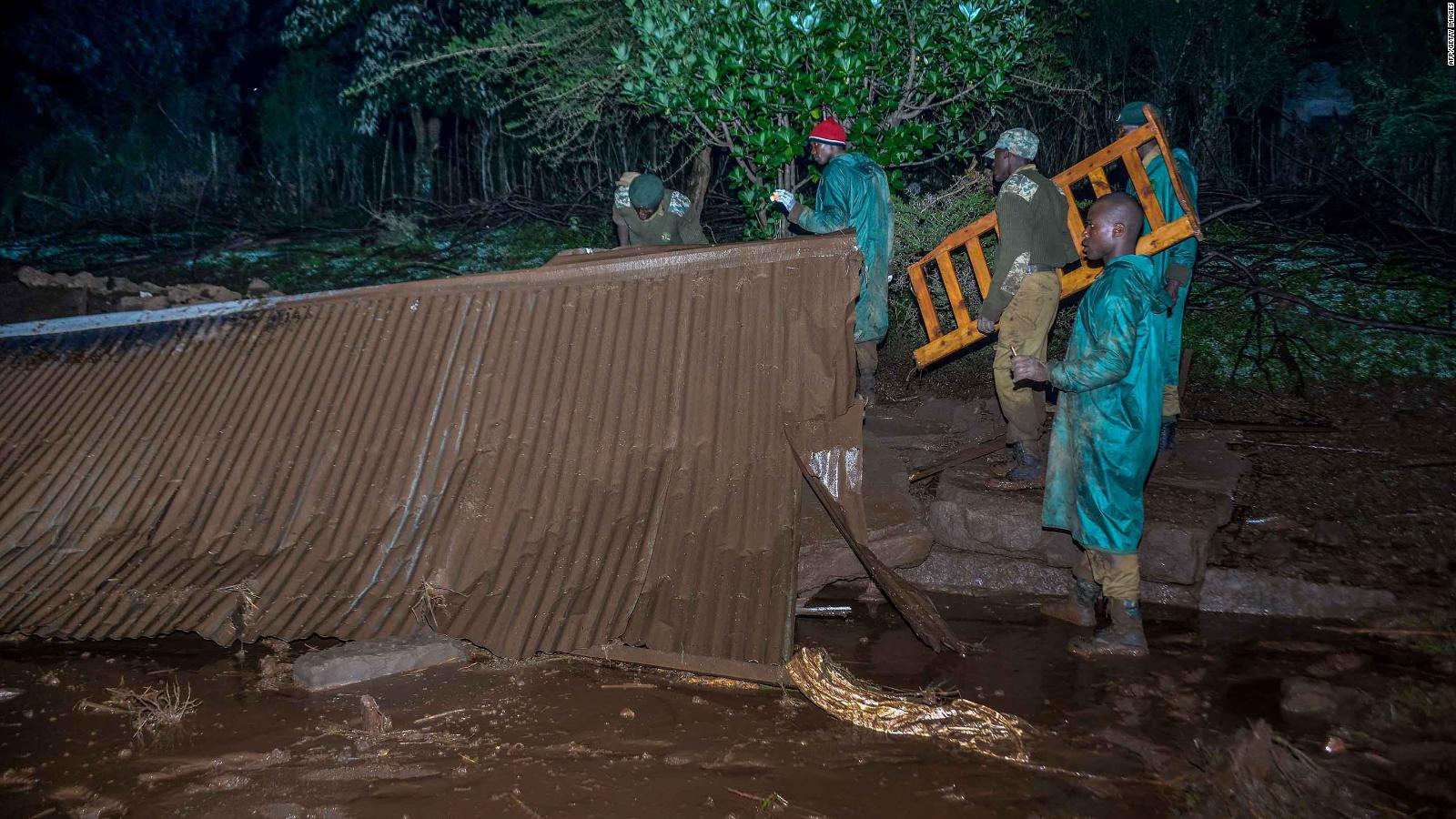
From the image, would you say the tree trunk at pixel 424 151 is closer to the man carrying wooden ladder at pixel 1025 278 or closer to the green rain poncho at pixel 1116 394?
the man carrying wooden ladder at pixel 1025 278

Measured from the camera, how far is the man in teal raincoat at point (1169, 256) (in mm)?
5637

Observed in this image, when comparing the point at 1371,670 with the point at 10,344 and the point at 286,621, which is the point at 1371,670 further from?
the point at 10,344

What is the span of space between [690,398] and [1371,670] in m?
3.25

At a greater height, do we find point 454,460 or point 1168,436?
point 454,460

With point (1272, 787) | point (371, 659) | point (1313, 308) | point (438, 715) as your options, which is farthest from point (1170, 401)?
point (371, 659)

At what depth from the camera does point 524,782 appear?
322cm

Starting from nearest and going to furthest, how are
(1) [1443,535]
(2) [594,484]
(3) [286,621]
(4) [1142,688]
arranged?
(4) [1142,688] → (3) [286,621] → (2) [594,484] → (1) [1443,535]

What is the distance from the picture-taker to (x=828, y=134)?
253 inches

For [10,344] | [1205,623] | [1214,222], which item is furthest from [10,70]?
[1205,623]

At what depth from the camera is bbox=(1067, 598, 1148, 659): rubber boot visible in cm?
440

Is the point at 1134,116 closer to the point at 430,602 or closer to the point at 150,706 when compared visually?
the point at 430,602

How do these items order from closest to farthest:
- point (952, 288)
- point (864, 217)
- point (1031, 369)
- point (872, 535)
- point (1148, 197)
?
point (1031, 369) → point (872, 535) → point (1148, 197) → point (864, 217) → point (952, 288)

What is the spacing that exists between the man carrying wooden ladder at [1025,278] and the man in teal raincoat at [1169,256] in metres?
0.55

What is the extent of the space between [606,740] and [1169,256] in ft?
14.5
